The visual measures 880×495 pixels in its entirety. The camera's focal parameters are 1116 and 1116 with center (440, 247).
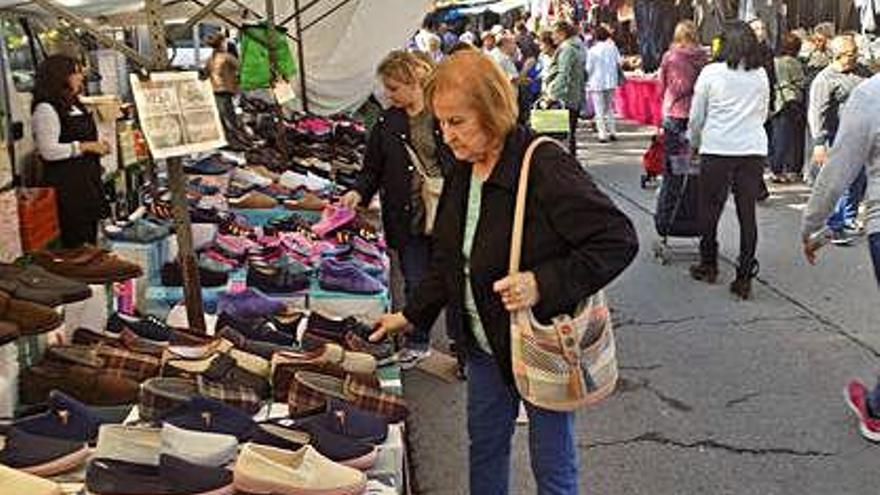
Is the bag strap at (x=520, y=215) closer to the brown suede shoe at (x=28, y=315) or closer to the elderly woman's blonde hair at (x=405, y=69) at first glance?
the brown suede shoe at (x=28, y=315)

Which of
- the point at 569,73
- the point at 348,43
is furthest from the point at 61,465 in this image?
the point at 569,73

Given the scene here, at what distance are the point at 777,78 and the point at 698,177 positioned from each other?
458cm

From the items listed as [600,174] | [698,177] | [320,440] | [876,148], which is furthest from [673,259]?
[320,440]

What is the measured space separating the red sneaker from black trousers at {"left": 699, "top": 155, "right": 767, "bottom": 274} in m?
2.30

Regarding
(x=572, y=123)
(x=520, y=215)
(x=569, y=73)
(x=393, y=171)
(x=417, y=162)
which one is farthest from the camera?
(x=569, y=73)

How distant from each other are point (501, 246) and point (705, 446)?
7.02 ft

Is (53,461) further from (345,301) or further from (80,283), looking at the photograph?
(345,301)

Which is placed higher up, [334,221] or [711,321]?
[334,221]

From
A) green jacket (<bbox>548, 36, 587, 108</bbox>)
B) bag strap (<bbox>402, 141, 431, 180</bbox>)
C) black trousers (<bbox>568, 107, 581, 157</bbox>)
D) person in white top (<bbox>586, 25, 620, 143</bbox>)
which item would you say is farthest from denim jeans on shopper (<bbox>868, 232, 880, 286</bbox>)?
person in white top (<bbox>586, 25, 620, 143</bbox>)

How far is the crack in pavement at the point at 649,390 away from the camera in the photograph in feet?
17.0

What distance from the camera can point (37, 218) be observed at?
568cm

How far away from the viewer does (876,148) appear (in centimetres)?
437

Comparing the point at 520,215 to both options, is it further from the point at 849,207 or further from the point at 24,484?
the point at 849,207

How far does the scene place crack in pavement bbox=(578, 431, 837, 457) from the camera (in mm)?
4543
